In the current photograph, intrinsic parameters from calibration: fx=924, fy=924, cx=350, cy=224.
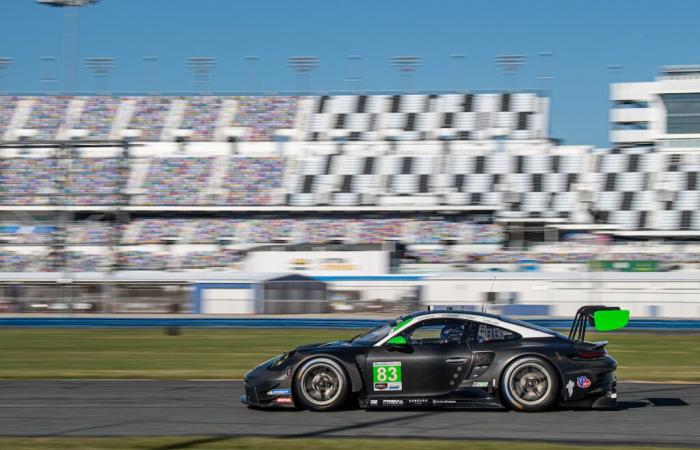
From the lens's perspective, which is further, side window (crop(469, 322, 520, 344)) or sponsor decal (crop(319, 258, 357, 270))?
sponsor decal (crop(319, 258, 357, 270))

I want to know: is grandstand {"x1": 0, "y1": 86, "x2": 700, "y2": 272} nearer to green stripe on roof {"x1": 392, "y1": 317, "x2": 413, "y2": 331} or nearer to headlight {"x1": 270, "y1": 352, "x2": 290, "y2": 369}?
headlight {"x1": 270, "y1": 352, "x2": 290, "y2": 369}

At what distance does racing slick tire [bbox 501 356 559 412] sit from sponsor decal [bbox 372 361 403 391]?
106 centimetres

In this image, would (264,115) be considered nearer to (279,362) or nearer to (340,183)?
(340,183)

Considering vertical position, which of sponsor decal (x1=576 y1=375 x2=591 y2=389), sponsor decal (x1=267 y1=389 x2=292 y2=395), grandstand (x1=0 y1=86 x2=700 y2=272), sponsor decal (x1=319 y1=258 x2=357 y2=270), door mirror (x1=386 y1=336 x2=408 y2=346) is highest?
grandstand (x1=0 y1=86 x2=700 y2=272)

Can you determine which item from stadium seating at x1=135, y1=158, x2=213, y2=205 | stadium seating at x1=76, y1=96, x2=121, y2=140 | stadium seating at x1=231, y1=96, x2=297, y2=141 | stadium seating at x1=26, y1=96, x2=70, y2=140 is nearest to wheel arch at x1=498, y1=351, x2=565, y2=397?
stadium seating at x1=135, y1=158, x2=213, y2=205

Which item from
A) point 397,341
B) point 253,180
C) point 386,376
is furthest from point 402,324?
point 253,180

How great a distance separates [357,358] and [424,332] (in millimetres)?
743

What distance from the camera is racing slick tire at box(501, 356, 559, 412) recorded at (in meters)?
9.14

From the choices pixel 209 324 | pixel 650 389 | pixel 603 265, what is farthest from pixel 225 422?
pixel 603 265

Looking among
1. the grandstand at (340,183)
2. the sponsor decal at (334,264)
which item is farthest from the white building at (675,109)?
the sponsor decal at (334,264)

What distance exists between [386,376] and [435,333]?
68 centimetres

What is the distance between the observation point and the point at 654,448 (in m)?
7.36

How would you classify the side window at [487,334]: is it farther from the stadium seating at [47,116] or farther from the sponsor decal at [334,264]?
the stadium seating at [47,116]

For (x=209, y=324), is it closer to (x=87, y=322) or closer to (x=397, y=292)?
(x=87, y=322)
